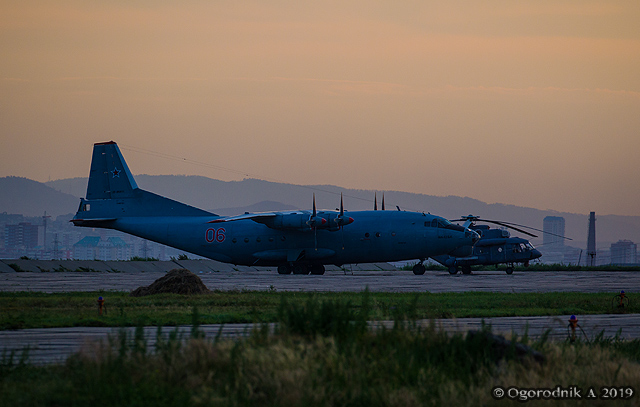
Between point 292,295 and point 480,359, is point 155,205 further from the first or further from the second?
point 480,359

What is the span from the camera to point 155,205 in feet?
179

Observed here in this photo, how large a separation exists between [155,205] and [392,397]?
47.4m

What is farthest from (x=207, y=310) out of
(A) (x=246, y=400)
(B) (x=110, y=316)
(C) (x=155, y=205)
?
(C) (x=155, y=205)

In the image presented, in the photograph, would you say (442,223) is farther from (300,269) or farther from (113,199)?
(113,199)

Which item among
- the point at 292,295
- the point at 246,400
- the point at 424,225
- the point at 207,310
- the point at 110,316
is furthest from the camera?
the point at 424,225

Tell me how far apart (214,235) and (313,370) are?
44.5 meters

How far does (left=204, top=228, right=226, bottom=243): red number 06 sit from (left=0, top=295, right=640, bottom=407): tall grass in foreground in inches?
1648

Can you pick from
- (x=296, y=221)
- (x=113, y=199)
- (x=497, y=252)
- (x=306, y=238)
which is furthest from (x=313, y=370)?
(x=113, y=199)

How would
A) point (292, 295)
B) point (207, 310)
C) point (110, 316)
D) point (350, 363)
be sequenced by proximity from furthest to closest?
point (292, 295) < point (207, 310) < point (110, 316) < point (350, 363)

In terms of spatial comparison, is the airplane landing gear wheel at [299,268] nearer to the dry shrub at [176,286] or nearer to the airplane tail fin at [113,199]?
the airplane tail fin at [113,199]

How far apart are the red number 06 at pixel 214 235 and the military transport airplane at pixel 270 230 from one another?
0.24 feet

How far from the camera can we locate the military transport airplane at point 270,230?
50103 mm

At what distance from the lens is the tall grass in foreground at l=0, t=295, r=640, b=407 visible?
9.16 metres

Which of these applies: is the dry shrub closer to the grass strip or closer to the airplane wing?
the grass strip
